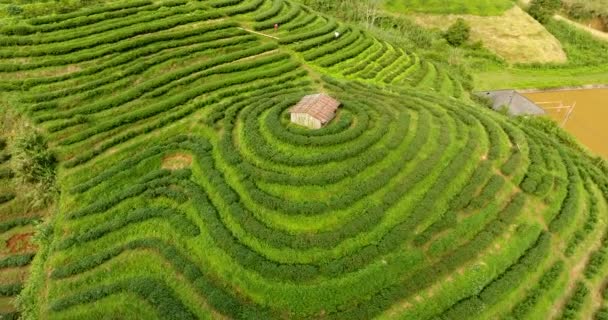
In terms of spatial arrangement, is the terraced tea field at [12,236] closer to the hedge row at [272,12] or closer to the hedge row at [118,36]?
the hedge row at [118,36]

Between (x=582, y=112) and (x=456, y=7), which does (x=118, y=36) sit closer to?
(x=582, y=112)

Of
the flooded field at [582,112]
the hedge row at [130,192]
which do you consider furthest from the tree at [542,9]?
the hedge row at [130,192]

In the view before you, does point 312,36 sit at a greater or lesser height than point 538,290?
greater

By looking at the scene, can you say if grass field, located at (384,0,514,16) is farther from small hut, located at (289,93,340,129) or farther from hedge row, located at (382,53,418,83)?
small hut, located at (289,93,340,129)

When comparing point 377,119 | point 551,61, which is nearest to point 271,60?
point 377,119

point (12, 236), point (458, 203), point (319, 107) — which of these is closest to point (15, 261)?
point (12, 236)

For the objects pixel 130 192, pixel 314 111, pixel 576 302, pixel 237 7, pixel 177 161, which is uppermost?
pixel 237 7
